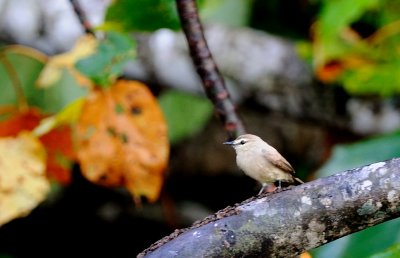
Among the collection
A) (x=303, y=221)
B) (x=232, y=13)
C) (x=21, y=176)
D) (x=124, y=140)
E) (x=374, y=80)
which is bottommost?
(x=303, y=221)

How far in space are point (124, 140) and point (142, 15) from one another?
28cm

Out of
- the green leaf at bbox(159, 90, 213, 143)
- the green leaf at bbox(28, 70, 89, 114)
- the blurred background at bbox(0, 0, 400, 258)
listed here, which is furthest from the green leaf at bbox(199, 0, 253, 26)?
the green leaf at bbox(28, 70, 89, 114)

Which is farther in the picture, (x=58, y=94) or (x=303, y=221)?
(x=58, y=94)

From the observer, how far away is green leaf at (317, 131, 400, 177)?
72.2 inches

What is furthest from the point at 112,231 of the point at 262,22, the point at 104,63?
the point at 104,63

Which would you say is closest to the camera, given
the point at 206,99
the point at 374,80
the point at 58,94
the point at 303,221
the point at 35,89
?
the point at 303,221

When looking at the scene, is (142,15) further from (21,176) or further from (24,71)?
(24,71)

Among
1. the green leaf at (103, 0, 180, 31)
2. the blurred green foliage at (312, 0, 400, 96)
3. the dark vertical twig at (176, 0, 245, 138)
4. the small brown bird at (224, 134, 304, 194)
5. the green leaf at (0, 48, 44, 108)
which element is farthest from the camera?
the green leaf at (0, 48, 44, 108)

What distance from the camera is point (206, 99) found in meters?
2.43

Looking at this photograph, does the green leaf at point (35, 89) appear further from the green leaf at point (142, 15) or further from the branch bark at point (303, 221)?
the branch bark at point (303, 221)

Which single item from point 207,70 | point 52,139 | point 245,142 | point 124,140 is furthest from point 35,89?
point 245,142

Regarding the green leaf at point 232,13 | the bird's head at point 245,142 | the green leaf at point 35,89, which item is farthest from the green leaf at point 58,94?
the bird's head at point 245,142

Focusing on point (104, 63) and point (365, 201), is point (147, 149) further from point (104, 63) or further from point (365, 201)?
point (365, 201)

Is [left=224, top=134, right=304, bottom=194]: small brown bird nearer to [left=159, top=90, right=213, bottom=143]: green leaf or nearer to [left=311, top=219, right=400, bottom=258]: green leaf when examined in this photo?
[left=311, top=219, right=400, bottom=258]: green leaf
